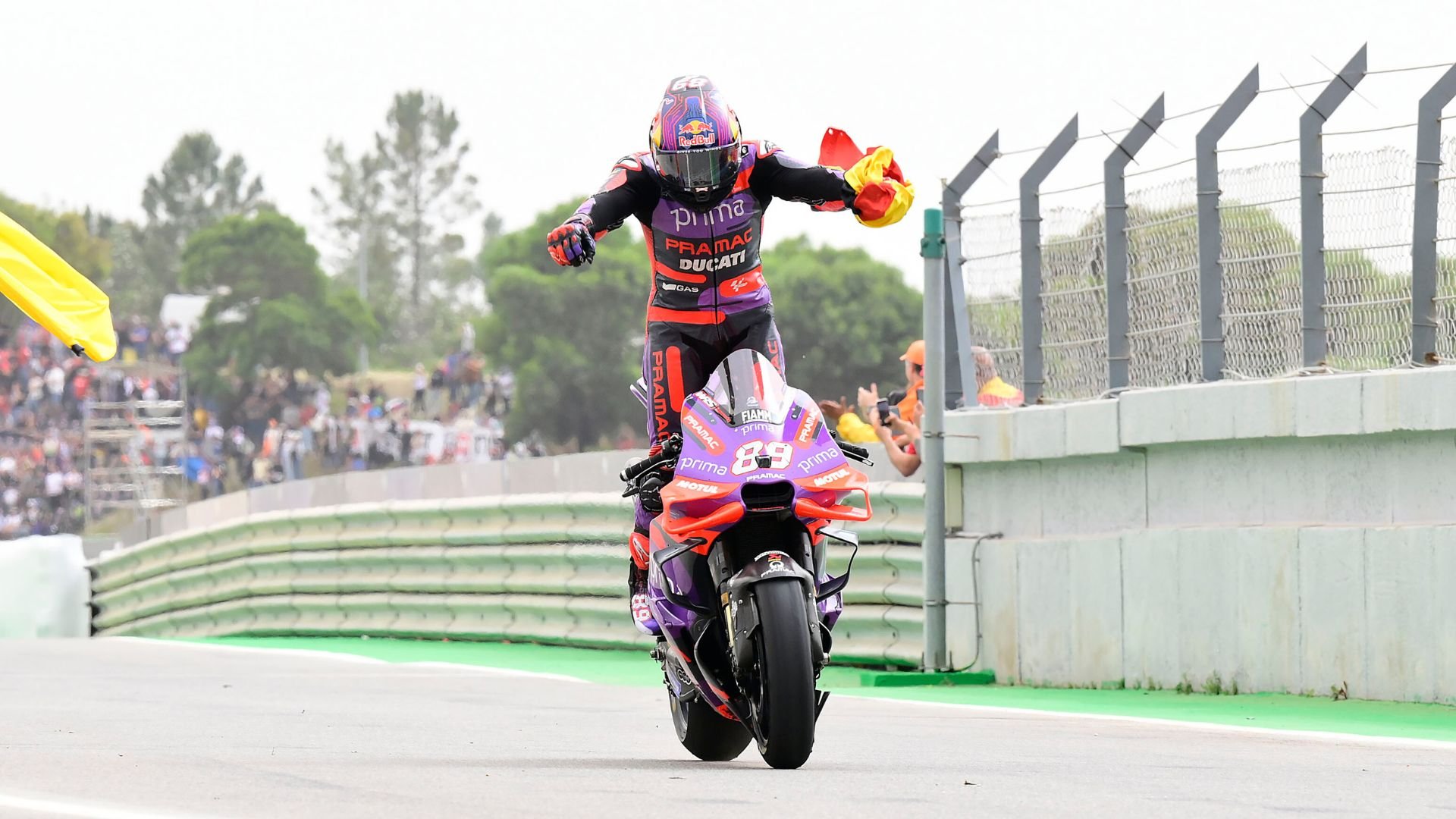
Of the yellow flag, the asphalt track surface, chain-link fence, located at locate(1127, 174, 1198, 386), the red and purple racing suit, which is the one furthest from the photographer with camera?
the red and purple racing suit

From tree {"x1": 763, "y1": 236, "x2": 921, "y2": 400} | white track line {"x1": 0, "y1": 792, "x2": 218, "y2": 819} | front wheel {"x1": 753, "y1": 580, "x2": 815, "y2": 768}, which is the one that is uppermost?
tree {"x1": 763, "y1": 236, "x2": 921, "y2": 400}

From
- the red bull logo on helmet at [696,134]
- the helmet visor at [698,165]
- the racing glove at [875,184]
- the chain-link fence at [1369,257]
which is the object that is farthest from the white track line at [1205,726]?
the red bull logo on helmet at [696,134]

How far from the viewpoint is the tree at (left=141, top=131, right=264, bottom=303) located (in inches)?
6240

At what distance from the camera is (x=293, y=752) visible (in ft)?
23.2

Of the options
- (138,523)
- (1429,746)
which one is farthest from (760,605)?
(138,523)

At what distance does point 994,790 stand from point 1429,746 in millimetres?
2739

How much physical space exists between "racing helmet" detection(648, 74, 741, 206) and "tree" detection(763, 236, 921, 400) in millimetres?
81586

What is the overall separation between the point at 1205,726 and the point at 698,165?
3.35 meters

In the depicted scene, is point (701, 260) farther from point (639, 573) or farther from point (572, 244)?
point (639, 573)

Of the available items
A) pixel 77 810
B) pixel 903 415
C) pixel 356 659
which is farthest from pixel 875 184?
pixel 356 659

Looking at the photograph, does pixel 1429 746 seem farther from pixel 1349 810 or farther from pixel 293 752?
pixel 293 752

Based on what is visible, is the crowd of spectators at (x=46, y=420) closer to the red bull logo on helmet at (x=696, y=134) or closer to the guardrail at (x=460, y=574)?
the guardrail at (x=460, y=574)

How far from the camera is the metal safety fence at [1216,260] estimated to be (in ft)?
33.4

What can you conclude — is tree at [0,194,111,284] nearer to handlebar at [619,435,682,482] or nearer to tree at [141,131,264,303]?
tree at [141,131,264,303]
